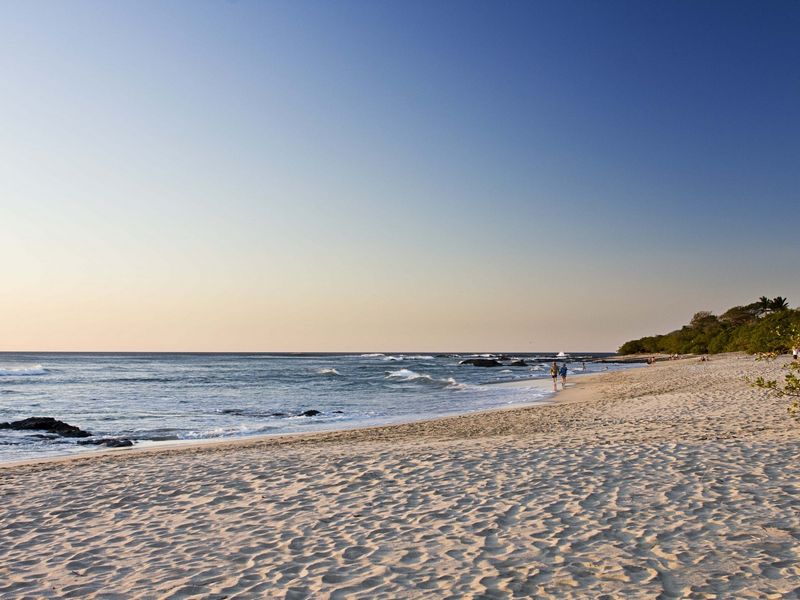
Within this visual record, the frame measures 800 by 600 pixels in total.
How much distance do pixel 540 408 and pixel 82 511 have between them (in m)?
19.1

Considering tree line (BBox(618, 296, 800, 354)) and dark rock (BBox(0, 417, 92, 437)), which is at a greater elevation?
tree line (BBox(618, 296, 800, 354))

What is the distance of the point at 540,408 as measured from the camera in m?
24.4

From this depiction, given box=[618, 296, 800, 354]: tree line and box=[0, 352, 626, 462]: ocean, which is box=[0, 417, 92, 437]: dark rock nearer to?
box=[0, 352, 626, 462]: ocean

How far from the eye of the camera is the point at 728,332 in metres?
77.8

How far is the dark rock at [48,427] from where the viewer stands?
20438 mm

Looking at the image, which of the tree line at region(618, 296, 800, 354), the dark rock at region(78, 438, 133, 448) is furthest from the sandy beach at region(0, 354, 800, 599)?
the tree line at region(618, 296, 800, 354)

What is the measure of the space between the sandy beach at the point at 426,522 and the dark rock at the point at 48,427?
7990 mm

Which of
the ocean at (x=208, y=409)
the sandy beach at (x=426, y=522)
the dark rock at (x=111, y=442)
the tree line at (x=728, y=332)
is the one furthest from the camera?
the tree line at (x=728, y=332)

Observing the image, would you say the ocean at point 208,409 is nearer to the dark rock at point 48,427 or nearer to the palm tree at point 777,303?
the dark rock at point 48,427

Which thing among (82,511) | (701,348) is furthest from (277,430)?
(701,348)

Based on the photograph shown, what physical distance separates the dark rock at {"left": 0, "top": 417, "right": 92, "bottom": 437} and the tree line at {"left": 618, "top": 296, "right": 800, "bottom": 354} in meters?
52.7

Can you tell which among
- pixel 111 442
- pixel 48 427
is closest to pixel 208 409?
pixel 48 427

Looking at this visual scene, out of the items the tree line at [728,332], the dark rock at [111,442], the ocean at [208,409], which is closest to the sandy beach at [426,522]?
the dark rock at [111,442]

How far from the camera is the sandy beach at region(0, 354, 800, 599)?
551 centimetres
